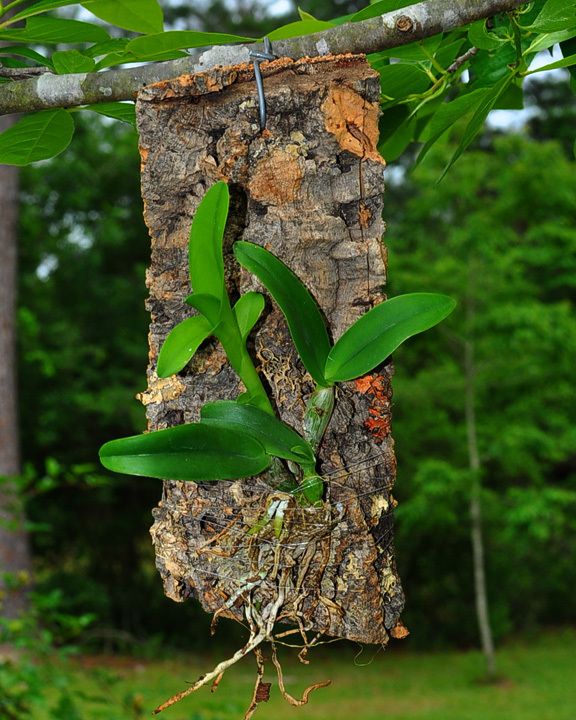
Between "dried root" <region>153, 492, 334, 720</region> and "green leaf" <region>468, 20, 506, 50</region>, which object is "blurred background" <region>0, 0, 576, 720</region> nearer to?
"green leaf" <region>468, 20, 506, 50</region>

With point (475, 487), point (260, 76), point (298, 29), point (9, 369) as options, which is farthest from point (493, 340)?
point (260, 76)

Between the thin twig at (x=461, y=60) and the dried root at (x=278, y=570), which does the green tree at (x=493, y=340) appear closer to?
the thin twig at (x=461, y=60)

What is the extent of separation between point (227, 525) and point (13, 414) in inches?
195

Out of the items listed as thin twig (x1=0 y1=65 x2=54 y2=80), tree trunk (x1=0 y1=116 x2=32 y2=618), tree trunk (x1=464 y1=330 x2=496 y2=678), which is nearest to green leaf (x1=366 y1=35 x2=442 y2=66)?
thin twig (x1=0 y1=65 x2=54 y2=80)

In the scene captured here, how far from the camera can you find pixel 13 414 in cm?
525

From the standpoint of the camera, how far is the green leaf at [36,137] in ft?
2.50

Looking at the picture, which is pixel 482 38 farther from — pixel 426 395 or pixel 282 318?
pixel 426 395

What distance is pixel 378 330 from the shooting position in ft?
1.92

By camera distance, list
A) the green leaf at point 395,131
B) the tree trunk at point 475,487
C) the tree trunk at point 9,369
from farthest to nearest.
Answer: the tree trunk at point 475,487 → the tree trunk at point 9,369 → the green leaf at point 395,131

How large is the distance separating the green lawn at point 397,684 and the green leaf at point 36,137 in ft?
12.6

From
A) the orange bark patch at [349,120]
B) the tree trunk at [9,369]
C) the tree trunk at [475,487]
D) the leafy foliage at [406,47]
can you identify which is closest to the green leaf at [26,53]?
the leafy foliage at [406,47]

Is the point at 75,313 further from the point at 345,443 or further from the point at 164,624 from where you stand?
the point at 345,443

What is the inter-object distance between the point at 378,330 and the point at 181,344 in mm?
142

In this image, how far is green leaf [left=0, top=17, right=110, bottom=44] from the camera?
2.38 feet
